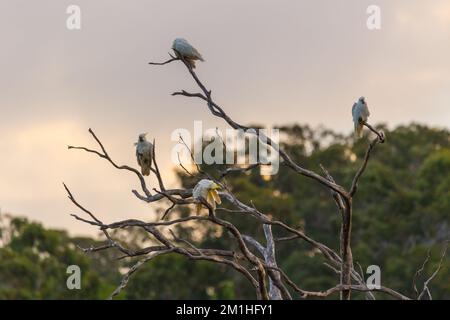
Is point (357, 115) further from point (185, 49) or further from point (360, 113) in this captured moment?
point (185, 49)

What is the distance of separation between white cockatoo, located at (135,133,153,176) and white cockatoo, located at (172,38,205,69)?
1008 millimetres

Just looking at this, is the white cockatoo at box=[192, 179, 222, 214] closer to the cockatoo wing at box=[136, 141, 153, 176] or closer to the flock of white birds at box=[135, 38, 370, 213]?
the flock of white birds at box=[135, 38, 370, 213]

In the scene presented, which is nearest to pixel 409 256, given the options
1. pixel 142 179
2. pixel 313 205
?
pixel 313 205

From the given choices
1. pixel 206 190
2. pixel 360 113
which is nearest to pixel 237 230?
pixel 206 190

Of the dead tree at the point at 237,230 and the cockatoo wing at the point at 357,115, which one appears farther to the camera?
the cockatoo wing at the point at 357,115

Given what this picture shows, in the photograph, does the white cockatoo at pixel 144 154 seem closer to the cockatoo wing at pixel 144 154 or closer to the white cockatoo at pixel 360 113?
the cockatoo wing at pixel 144 154

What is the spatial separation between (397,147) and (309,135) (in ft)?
14.8

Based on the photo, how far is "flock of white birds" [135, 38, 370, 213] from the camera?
948 cm

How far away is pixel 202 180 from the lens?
9602 mm

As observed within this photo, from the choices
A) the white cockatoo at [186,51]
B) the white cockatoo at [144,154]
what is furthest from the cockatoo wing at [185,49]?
the white cockatoo at [144,154]

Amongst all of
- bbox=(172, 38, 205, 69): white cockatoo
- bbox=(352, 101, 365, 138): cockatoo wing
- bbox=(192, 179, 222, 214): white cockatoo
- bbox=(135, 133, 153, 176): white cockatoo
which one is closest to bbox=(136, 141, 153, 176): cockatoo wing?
bbox=(135, 133, 153, 176): white cockatoo

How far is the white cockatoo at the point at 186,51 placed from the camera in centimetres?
1112
